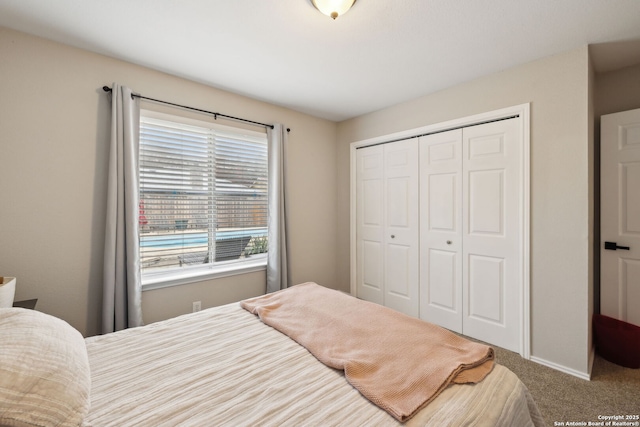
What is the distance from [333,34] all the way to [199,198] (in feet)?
6.29

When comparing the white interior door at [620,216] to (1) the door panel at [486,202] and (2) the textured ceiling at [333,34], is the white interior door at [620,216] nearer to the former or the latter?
(2) the textured ceiling at [333,34]

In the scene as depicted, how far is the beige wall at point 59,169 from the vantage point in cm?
182

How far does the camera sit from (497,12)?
1.64m

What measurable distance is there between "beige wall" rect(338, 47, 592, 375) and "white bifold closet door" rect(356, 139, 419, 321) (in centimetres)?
105

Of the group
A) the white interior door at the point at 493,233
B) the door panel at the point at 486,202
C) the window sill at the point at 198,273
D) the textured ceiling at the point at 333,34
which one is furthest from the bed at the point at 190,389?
the textured ceiling at the point at 333,34

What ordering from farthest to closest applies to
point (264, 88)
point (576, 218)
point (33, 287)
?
1. point (264, 88)
2. point (576, 218)
3. point (33, 287)

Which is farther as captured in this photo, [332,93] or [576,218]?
[332,93]

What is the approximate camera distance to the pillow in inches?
29.5

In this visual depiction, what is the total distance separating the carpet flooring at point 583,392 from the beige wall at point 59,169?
9.57 ft

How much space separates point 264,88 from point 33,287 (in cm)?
246

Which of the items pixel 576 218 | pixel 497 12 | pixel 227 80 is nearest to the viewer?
pixel 497 12

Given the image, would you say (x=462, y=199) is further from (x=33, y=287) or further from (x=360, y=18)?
(x=33, y=287)

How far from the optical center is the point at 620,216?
2.19 meters

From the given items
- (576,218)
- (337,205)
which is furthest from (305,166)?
(576,218)
